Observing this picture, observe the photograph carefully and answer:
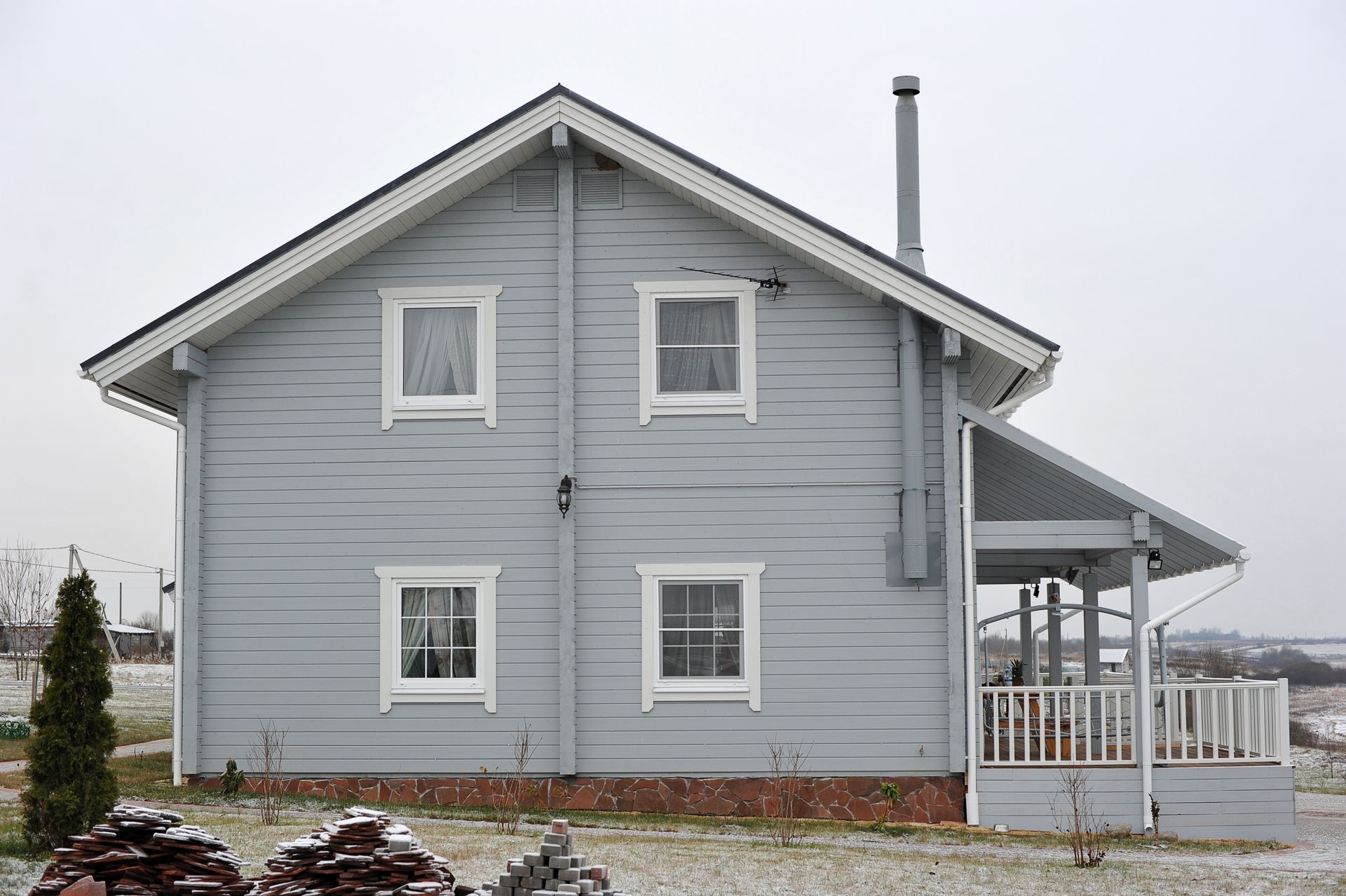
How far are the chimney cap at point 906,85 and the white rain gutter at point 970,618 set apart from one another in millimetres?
4751

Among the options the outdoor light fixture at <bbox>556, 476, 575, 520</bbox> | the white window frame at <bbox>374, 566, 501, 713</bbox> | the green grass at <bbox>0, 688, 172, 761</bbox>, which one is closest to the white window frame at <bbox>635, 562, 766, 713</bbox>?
the outdoor light fixture at <bbox>556, 476, 575, 520</bbox>

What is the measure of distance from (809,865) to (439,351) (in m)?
7.01

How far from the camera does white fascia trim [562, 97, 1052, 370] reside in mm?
13820

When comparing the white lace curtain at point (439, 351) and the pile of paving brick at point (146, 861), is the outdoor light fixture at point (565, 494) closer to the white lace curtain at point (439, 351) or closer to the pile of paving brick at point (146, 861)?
the white lace curtain at point (439, 351)

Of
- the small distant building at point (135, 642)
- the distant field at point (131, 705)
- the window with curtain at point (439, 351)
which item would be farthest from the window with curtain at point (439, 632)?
the small distant building at point (135, 642)

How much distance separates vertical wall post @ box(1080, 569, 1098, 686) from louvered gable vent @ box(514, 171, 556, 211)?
8.23 meters

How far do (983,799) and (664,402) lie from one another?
5.23 metres

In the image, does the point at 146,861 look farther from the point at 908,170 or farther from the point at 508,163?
the point at 908,170

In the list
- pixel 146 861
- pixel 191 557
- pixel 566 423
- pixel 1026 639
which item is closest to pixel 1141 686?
pixel 1026 639

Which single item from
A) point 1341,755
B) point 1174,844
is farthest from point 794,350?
point 1341,755

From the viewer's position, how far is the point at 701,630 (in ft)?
47.3

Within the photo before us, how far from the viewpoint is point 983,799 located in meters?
13.8

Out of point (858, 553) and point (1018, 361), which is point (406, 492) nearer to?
point (858, 553)

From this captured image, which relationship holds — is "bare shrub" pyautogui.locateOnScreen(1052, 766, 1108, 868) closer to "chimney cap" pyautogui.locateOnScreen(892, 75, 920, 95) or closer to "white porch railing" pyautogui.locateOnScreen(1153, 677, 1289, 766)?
"white porch railing" pyautogui.locateOnScreen(1153, 677, 1289, 766)
